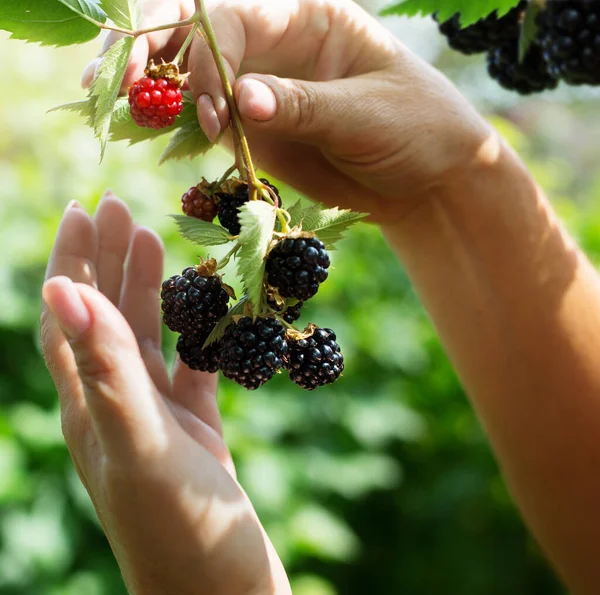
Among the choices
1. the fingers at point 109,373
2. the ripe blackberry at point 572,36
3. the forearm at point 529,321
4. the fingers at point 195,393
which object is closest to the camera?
the fingers at point 109,373

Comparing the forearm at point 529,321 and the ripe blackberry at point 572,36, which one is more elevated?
the ripe blackberry at point 572,36

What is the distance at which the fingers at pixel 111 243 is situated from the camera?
3.84 ft

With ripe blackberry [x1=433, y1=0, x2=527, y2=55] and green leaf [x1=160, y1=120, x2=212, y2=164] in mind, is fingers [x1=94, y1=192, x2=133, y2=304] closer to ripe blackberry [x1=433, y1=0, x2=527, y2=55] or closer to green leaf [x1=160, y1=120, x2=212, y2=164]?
green leaf [x1=160, y1=120, x2=212, y2=164]

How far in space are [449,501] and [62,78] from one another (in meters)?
4.05

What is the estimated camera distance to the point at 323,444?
2.56m

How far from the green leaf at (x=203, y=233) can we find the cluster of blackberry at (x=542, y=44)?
1.49 ft

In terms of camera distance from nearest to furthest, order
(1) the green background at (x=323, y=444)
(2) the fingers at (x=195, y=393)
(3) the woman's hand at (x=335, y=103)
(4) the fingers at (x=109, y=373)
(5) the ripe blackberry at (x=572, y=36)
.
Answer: (4) the fingers at (x=109, y=373) → (3) the woman's hand at (x=335, y=103) → (5) the ripe blackberry at (x=572, y=36) → (2) the fingers at (x=195, y=393) → (1) the green background at (x=323, y=444)

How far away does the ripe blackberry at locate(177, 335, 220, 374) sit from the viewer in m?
0.78

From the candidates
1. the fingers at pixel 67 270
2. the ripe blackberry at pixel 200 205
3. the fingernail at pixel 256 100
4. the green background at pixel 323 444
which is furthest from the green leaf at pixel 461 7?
the green background at pixel 323 444

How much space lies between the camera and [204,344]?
2.53ft

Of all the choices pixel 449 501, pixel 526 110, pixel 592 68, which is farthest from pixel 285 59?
pixel 526 110

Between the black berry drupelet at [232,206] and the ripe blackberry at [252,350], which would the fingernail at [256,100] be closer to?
the black berry drupelet at [232,206]

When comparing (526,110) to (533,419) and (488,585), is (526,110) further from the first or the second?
(533,419)

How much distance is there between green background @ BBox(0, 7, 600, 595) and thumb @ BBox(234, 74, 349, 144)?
1.04m
